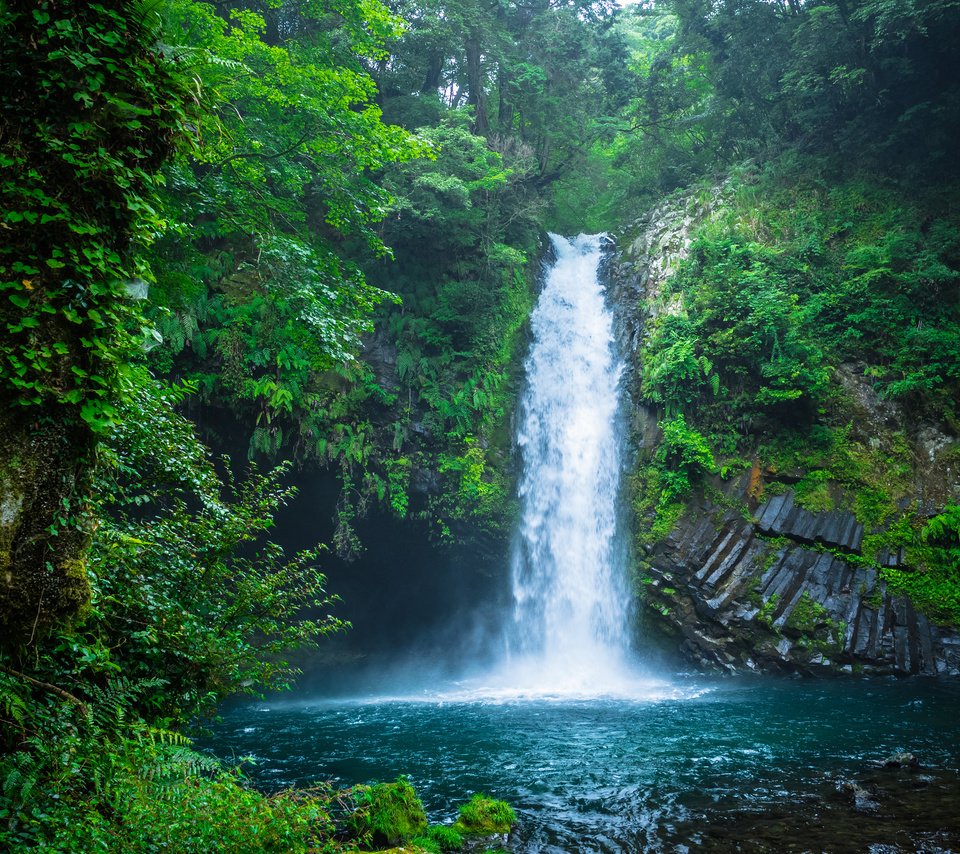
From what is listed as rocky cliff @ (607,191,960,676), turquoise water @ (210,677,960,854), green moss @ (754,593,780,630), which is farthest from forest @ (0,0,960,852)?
turquoise water @ (210,677,960,854)

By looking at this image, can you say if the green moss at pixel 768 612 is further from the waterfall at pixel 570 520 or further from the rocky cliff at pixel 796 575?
the waterfall at pixel 570 520

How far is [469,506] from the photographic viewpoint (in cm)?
1616

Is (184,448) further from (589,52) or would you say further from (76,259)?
(589,52)

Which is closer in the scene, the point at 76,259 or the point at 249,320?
the point at 76,259

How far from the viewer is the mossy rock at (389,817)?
5480mm

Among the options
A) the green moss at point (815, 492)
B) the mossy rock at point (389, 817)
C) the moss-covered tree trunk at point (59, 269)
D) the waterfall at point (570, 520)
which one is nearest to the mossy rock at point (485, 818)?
the mossy rock at point (389, 817)

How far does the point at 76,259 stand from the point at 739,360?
557 inches

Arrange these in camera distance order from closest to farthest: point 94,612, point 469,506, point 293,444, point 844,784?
point 94,612, point 844,784, point 293,444, point 469,506

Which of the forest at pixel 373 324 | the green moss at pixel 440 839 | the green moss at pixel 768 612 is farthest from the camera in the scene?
the green moss at pixel 768 612

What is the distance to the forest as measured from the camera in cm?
348

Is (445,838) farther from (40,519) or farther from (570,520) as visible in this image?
(570,520)

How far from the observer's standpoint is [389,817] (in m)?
5.57

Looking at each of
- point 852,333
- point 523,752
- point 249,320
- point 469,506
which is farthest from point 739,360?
point 249,320

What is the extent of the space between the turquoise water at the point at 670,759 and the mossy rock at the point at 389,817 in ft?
3.06
